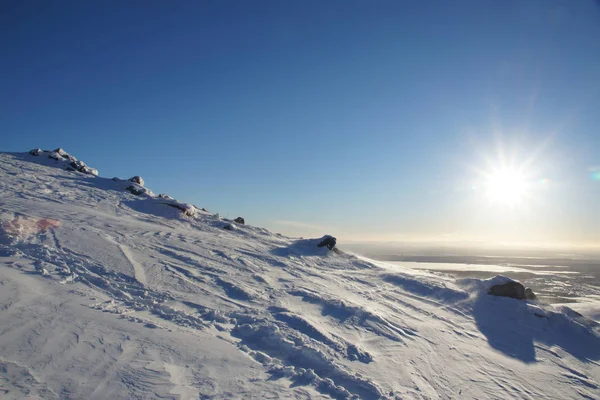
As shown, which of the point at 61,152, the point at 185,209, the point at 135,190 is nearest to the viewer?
the point at 185,209

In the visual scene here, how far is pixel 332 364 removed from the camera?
20.0 feet

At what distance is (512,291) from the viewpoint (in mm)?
12469

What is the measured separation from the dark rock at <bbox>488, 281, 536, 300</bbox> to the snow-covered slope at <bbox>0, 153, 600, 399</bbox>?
1.69 feet

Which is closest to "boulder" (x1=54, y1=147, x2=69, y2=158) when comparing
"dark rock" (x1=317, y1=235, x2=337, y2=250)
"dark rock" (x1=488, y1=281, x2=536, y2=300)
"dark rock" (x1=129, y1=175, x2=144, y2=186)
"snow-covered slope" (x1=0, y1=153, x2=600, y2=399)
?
"dark rock" (x1=129, y1=175, x2=144, y2=186)

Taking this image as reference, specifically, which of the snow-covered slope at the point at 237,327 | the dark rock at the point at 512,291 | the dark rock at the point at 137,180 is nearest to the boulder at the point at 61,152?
the dark rock at the point at 137,180

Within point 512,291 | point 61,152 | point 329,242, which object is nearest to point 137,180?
point 61,152

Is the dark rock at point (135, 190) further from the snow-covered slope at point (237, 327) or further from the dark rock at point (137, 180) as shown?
the snow-covered slope at point (237, 327)

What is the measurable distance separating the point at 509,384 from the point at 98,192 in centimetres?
2216

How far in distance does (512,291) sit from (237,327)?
11.3 metres

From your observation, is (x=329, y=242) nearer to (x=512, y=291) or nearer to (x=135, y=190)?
(x=512, y=291)

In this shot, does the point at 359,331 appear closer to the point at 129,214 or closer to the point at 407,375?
the point at 407,375

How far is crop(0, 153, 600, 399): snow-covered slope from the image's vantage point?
4.98 metres

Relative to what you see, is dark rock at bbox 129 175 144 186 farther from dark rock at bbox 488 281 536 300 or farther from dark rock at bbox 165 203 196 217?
dark rock at bbox 488 281 536 300

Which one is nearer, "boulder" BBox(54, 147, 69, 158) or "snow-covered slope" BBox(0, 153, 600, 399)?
"snow-covered slope" BBox(0, 153, 600, 399)
